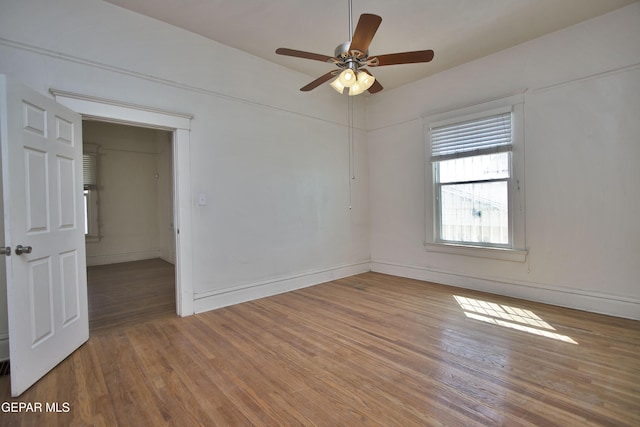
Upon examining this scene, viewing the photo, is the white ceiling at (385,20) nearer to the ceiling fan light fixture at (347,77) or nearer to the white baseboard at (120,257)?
the ceiling fan light fixture at (347,77)

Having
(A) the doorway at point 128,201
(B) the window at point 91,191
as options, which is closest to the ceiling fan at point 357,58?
(A) the doorway at point 128,201

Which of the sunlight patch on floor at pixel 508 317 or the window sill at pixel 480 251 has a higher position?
the window sill at pixel 480 251

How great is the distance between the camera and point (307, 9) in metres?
3.04

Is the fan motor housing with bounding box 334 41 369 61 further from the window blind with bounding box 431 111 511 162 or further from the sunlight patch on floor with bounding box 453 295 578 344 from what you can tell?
the sunlight patch on floor with bounding box 453 295 578 344

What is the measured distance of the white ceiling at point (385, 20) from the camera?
2.98 m

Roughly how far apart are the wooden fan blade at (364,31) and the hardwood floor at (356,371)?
2434 mm

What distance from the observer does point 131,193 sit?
720 centimetres

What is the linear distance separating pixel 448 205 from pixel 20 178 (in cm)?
481

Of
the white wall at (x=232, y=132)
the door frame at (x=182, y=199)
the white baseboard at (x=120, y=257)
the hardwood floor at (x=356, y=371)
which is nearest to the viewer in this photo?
the hardwood floor at (x=356, y=371)

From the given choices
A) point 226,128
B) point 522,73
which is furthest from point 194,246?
point 522,73

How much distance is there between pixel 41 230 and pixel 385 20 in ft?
12.2

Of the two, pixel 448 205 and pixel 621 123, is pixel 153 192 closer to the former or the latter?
pixel 448 205

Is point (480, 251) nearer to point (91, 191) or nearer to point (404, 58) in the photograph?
point (404, 58)

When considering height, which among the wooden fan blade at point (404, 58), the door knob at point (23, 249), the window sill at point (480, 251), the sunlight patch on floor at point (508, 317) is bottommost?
the sunlight patch on floor at point (508, 317)
